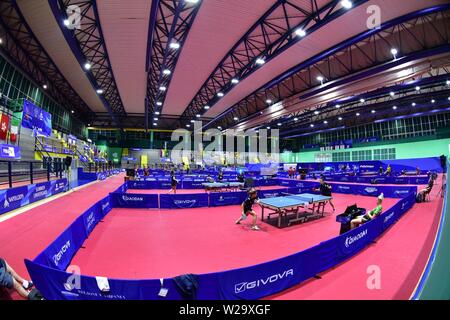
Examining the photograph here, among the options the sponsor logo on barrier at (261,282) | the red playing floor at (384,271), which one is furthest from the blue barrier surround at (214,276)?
the red playing floor at (384,271)

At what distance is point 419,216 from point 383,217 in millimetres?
3726

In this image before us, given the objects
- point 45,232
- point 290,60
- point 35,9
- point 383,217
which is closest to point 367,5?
point 290,60

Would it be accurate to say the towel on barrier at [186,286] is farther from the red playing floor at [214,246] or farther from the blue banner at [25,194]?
the blue banner at [25,194]

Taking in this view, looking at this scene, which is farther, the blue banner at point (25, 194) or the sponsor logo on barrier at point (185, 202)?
the sponsor logo on barrier at point (185, 202)

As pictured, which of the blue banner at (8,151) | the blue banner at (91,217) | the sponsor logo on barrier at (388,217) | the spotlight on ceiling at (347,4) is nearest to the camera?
the blue banner at (91,217)

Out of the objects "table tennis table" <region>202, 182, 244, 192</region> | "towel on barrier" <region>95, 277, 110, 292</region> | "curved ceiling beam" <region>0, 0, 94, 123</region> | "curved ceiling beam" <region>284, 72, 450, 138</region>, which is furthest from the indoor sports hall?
"table tennis table" <region>202, 182, 244, 192</region>

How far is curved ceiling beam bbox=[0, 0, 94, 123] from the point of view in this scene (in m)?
12.3

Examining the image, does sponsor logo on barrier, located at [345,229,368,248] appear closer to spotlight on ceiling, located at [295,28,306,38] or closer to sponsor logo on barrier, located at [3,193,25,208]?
spotlight on ceiling, located at [295,28,306,38]

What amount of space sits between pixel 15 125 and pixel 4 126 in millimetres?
1758

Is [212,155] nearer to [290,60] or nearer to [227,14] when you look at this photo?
[290,60]

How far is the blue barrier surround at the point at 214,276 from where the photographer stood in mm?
3023

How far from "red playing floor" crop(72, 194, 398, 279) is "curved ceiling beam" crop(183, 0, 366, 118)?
28.2 feet

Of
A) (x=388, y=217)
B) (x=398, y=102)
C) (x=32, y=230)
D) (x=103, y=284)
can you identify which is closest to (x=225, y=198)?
(x=388, y=217)

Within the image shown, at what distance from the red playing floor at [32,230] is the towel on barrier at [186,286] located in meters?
2.66
